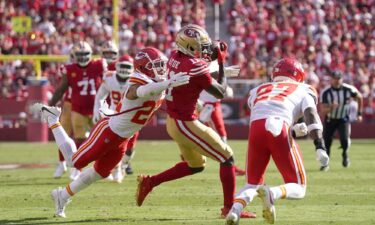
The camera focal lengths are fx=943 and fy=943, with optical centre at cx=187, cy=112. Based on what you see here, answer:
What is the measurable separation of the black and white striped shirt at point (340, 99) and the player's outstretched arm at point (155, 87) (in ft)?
23.5

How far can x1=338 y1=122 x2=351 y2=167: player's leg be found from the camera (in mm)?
14016

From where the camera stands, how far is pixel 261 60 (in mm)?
24656

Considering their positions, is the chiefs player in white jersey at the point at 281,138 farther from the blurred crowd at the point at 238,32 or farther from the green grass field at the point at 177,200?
the blurred crowd at the point at 238,32

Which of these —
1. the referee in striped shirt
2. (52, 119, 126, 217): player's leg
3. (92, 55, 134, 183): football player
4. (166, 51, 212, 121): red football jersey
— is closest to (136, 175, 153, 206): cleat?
(52, 119, 126, 217): player's leg

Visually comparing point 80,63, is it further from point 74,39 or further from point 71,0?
point 71,0

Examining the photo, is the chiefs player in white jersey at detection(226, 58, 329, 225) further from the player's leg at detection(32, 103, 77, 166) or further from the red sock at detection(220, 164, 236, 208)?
the player's leg at detection(32, 103, 77, 166)

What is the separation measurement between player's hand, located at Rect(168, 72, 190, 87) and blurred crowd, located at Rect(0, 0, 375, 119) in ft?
49.1

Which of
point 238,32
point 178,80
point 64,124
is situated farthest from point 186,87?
point 238,32

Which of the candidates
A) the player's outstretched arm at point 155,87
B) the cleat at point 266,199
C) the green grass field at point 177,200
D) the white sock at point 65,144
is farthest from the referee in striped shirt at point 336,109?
the cleat at point 266,199

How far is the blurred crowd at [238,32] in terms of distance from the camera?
23266mm

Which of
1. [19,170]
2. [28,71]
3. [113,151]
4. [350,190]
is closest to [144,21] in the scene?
[28,71]

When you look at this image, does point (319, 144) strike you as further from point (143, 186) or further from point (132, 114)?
point (143, 186)

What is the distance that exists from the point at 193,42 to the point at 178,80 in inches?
25.8

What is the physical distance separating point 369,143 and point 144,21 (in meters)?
7.99
